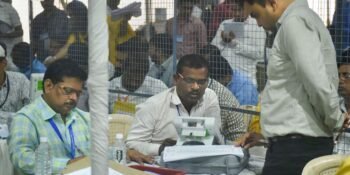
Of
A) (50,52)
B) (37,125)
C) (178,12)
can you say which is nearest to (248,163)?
(37,125)

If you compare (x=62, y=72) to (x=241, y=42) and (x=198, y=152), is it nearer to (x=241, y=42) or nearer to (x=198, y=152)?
(x=198, y=152)

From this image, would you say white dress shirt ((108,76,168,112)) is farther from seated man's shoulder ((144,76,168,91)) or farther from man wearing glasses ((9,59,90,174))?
man wearing glasses ((9,59,90,174))

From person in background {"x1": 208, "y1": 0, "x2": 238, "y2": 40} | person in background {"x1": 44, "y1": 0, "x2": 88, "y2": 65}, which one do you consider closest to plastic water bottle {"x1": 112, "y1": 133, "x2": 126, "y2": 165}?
person in background {"x1": 208, "y1": 0, "x2": 238, "y2": 40}

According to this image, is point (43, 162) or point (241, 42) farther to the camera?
point (241, 42)

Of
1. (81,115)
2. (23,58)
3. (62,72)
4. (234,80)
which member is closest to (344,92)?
(234,80)

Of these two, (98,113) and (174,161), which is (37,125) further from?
(98,113)

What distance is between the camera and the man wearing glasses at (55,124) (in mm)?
3387

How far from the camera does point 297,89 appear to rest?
2.94 m

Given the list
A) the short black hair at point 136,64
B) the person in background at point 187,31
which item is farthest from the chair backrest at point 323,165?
the short black hair at point 136,64

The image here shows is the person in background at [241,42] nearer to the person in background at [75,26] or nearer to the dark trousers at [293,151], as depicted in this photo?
the person in background at [75,26]

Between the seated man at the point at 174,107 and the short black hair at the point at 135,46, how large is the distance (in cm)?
166

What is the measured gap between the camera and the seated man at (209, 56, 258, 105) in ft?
18.1

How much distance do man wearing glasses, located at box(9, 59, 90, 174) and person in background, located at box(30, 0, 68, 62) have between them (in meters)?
3.74

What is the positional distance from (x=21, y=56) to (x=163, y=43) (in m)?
2.34
